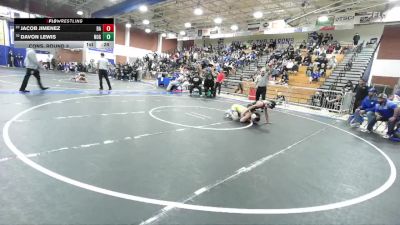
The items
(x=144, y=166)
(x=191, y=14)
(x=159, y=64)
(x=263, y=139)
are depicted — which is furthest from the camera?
(x=159, y=64)

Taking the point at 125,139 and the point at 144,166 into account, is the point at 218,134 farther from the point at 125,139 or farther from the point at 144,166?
the point at 144,166

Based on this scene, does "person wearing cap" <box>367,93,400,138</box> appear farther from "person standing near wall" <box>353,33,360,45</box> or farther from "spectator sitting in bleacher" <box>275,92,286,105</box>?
"person standing near wall" <box>353,33,360,45</box>

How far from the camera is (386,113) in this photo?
7422 millimetres

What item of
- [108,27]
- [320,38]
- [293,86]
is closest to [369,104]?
[293,86]

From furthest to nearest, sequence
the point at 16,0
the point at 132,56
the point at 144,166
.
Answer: the point at 132,56 < the point at 16,0 < the point at 144,166

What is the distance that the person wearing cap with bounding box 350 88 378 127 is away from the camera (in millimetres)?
8055

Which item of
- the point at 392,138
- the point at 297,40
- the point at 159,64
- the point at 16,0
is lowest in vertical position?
the point at 392,138

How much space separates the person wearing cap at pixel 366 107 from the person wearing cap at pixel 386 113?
0.80ft

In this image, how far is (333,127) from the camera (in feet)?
26.2

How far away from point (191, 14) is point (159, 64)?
644 cm

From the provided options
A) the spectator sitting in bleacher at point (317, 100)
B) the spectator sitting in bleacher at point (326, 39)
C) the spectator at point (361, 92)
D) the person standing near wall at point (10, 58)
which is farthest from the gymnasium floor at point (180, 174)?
the person standing near wall at point (10, 58)

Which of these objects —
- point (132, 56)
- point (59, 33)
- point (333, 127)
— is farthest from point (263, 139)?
point (132, 56)
